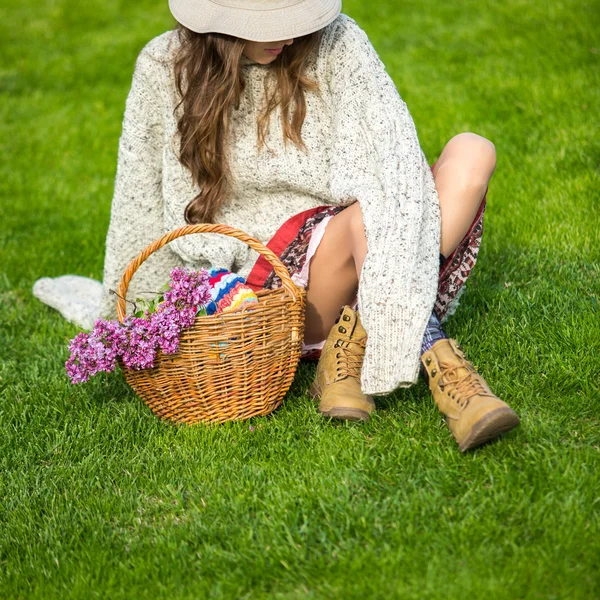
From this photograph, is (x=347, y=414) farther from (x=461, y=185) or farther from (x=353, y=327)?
(x=461, y=185)

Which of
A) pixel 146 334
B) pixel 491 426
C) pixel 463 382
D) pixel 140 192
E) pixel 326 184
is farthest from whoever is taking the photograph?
pixel 140 192

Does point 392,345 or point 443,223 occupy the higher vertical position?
point 443,223

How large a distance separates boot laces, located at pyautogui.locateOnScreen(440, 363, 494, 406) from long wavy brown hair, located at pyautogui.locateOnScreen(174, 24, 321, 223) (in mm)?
938

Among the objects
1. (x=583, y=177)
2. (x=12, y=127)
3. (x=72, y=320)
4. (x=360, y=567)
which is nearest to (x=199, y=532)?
(x=360, y=567)

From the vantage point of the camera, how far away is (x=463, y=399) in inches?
89.9

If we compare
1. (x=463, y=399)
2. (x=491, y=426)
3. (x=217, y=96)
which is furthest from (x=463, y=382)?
(x=217, y=96)

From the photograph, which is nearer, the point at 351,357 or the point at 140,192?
the point at 351,357

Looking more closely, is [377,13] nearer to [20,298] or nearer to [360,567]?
[20,298]

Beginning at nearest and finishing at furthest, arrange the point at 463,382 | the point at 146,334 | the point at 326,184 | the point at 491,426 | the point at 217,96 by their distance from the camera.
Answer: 1. the point at 491,426
2. the point at 463,382
3. the point at 146,334
4. the point at 217,96
5. the point at 326,184

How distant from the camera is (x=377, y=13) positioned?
689 cm

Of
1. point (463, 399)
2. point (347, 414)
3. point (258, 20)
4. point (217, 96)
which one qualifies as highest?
point (258, 20)

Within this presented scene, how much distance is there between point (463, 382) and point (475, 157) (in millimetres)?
732

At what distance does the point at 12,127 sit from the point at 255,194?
3664 millimetres

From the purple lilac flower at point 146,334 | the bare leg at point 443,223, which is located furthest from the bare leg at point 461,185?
the purple lilac flower at point 146,334
